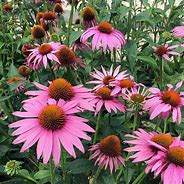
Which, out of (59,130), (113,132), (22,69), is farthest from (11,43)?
(59,130)

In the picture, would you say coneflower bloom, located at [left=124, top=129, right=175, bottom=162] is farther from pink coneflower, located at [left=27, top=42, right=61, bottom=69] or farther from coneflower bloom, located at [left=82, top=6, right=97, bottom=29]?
coneflower bloom, located at [left=82, top=6, right=97, bottom=29]

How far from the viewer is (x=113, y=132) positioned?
4.00 ft

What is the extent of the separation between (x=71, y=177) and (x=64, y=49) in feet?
1.29

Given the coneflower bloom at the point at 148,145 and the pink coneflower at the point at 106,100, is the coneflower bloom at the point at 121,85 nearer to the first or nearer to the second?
the pink coneflower at the point at 106,100

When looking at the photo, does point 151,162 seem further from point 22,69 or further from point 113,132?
point 22,69

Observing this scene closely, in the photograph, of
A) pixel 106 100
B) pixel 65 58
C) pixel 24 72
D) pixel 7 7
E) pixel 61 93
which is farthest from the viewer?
pixel 7 7

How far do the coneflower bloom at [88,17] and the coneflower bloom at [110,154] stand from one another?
711mm

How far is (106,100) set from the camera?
1.09 metres

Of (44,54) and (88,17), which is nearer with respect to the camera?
(44,54)

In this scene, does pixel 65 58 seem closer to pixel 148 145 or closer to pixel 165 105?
pixel 165 105

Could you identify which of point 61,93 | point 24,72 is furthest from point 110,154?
point 24,72

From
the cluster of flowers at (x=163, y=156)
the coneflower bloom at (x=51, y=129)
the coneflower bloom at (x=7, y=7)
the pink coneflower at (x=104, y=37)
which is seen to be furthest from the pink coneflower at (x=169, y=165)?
the coneflower bloom at (x=7, y=7)

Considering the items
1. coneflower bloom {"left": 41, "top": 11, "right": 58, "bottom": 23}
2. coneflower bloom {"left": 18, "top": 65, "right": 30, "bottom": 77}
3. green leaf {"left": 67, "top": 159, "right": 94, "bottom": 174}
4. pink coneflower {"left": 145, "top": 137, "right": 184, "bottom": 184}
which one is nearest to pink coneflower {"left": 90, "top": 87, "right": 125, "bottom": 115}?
green leaf {"left": 67, "top": 159, "right": 94, "bottom": 174}

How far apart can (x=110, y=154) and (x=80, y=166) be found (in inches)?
3.4
